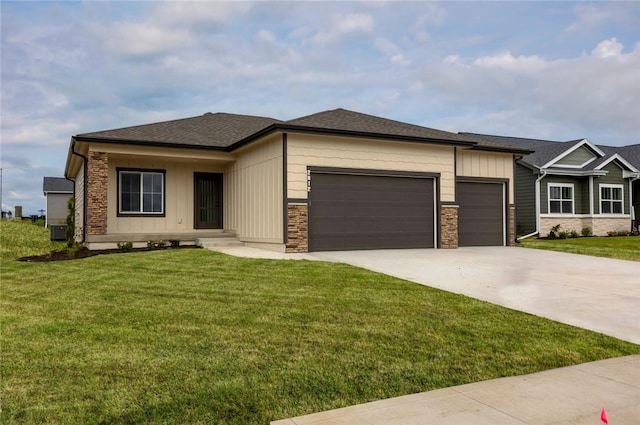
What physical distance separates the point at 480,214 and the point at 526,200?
31.3 ft

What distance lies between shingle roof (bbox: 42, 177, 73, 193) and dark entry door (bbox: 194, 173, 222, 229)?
89.7 feet

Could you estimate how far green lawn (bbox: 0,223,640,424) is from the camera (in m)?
3.62

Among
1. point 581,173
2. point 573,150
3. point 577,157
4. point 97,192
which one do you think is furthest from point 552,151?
point 97,192

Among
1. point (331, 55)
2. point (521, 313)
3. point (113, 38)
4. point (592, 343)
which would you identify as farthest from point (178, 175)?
point (592, 343)

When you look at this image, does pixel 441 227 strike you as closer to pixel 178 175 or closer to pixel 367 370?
pixel 178 175

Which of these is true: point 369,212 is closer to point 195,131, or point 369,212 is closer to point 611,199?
point 195,131

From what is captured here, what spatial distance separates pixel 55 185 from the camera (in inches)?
1588

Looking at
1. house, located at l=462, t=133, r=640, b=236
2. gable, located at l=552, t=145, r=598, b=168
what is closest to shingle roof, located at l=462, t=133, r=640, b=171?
house, located at l=462, t=133, r=640, b=236

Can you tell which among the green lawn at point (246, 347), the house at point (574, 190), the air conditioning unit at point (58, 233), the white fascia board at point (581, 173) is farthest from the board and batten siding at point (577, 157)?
the air conditioning unit at point (58, 233)

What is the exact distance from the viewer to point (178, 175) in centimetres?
1712

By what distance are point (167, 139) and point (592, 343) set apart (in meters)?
13.9

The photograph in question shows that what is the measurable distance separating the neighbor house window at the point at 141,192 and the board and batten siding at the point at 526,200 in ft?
59.3

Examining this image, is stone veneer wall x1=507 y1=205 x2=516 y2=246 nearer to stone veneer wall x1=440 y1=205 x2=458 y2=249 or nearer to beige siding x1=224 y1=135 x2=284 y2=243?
stone veneer wall x1=440 y1=205 x2=458 y2=249

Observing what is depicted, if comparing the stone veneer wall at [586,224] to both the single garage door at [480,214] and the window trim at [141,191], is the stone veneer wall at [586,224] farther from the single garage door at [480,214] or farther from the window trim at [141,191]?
the window trim at [141,191]
